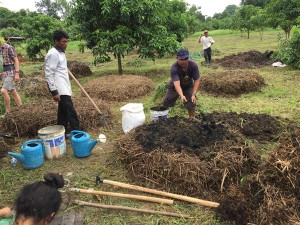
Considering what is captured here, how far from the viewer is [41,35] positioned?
15500mm

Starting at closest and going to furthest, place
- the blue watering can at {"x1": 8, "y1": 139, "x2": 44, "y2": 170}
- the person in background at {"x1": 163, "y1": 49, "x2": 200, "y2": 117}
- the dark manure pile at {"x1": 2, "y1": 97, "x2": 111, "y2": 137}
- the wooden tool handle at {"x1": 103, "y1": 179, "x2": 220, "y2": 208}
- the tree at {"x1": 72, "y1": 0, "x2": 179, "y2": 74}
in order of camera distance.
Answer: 1. the wooden tool handle at {"x1": 103, "y1": 179, "x2": 220, "y2": 208}
2. the blue watering can at {"x1": 8, "y1": 139, "x2": 44, "y2": 170}
3. the person in background at {"x1": 163, "y1": 49, "x2": 200, "y2": 117}
4. the dark manure pile at {"x1": 2, "y1": 97, "x2": 111, "y2": 137}
5. the tree at {"x1": 72, "y1": 0, "x2": 179, "y2": 74}

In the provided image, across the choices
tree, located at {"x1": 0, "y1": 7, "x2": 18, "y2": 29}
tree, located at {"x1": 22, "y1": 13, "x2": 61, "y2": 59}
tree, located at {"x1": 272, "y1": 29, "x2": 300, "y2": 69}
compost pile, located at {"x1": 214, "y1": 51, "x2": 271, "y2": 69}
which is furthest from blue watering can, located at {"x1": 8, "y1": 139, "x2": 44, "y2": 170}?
tree, located at {"x1": 0, "y1": 7, "x2": 18, "y2": 29}

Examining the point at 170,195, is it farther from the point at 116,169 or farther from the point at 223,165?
the point at 116,169

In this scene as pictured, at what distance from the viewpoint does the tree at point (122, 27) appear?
8.84m

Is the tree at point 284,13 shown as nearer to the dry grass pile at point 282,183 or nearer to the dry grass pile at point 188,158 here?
the dry grass pile at point 188,158

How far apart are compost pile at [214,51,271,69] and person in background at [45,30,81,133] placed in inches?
311

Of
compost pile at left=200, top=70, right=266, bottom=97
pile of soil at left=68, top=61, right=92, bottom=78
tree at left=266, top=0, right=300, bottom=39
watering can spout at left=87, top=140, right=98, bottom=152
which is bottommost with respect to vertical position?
watering can spout at left=87, top=140, right=98, bottom=152

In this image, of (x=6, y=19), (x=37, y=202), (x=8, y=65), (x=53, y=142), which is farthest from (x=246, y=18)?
(x=6, y=19)

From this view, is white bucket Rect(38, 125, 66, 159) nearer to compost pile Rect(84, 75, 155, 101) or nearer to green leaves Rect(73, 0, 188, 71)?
compost pile Rect(84, 75, 155, 101)

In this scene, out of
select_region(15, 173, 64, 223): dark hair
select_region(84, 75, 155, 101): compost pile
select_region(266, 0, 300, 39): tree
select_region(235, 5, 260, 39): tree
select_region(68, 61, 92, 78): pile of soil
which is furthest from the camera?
select_region(235, 5, 260, 39): tree

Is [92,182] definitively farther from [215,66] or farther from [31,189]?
[215,66]

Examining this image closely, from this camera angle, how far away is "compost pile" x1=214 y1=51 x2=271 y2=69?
11070 millimetres

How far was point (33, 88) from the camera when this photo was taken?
7.92m

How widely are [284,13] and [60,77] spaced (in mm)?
11467
